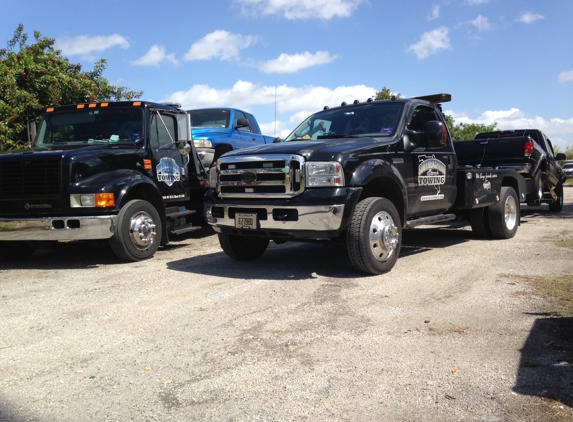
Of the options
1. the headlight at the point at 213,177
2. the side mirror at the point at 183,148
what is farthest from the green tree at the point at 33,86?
the headlight at the point at 213,177

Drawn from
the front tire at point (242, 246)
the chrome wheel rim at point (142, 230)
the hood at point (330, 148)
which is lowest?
the front tire at point (242, 246)

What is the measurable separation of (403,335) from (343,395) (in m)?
1.20

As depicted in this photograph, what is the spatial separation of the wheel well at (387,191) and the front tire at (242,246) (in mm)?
1747

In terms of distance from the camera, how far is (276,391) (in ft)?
11.0

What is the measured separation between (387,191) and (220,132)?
5974 millimetres

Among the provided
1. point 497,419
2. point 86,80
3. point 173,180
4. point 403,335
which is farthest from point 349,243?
point 86,80

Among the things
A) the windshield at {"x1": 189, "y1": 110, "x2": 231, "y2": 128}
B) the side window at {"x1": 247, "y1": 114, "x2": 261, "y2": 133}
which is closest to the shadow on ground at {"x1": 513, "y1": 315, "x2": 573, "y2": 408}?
the windshield at {"x1": 189, "y1": 110, "x2": 231, "y2": 128}

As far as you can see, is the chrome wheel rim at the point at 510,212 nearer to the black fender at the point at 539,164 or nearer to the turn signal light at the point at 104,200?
the black fender at the point at 539,164

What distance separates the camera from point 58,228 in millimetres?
7312

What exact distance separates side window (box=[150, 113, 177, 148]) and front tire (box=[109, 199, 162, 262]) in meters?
1.32

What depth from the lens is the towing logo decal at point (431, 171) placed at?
7.42m

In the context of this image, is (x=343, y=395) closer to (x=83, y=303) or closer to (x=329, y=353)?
(x=329, y=353)

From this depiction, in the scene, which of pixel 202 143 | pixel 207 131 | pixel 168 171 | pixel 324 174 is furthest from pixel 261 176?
pixel 207 131

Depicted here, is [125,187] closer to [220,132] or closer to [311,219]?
[311,219]
